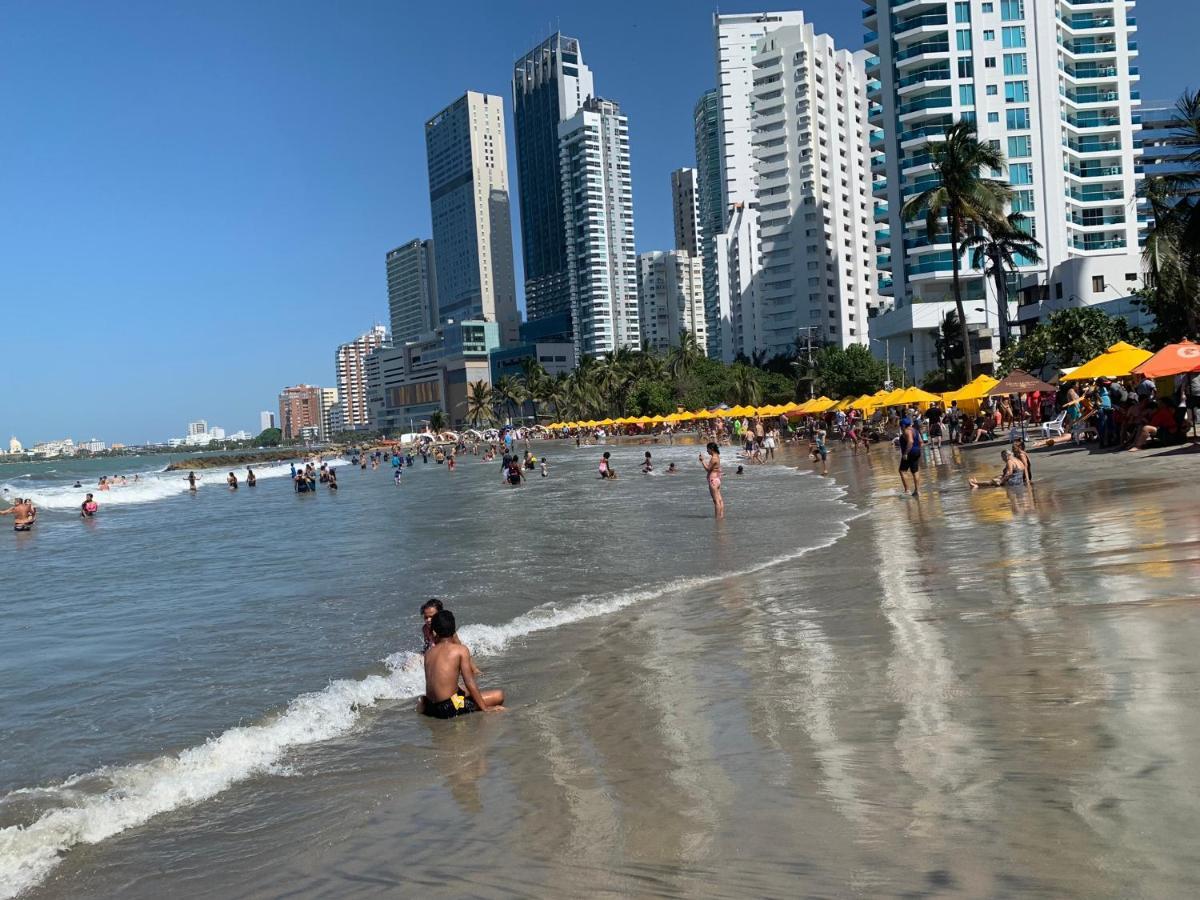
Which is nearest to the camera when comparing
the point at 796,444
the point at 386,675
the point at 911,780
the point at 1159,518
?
the point at 911,780

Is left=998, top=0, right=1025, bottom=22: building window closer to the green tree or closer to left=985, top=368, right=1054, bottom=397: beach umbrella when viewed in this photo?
the green tree

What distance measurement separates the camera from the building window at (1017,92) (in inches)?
2800

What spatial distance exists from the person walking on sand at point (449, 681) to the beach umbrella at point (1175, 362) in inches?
686

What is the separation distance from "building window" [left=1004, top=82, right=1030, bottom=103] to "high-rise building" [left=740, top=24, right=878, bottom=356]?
147 feet

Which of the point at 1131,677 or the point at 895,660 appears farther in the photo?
the point at 895,660

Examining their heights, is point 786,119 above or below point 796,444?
above

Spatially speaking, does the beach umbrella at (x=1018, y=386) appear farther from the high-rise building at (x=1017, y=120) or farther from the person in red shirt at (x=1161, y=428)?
the high-rise building at (x=1017, y=120)

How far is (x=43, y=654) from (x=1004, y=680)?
10.0m

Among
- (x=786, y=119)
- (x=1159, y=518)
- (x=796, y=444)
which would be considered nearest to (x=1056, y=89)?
(x=796, y=444)

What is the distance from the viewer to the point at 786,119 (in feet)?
388

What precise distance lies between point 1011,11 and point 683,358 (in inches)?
2082

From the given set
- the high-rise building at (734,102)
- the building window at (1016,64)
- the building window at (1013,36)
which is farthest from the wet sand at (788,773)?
the high-rise building at (734,102)

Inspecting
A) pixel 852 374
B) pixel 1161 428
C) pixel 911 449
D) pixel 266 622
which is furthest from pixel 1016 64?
pixel 266 622

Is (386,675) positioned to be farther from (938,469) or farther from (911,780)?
(938,469)
